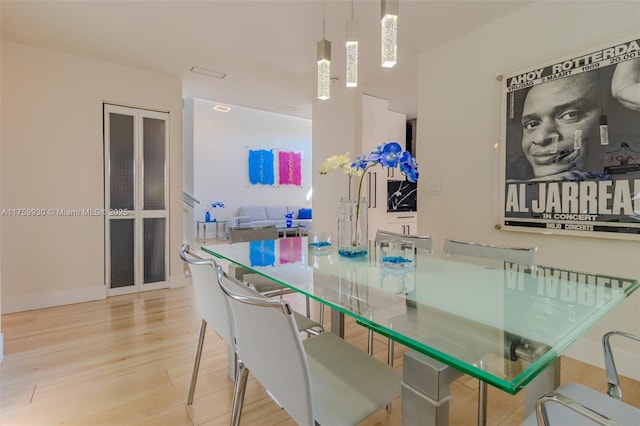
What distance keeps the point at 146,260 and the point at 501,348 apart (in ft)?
12.4

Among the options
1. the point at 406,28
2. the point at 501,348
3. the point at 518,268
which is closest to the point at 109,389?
the point at 501,348

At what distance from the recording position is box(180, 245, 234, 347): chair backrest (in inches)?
49.6

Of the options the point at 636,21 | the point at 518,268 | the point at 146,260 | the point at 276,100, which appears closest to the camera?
the point at 518,268

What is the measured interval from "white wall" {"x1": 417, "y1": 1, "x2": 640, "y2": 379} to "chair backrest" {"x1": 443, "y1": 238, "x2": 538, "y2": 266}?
0.69 m

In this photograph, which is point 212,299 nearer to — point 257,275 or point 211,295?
point 211,295

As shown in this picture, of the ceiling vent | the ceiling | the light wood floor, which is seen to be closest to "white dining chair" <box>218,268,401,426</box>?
the light wood floor

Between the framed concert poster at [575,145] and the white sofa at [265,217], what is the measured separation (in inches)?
209

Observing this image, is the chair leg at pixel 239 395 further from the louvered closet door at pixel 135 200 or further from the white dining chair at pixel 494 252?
the louvered closet door at pixel 135 200

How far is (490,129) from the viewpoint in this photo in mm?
2539

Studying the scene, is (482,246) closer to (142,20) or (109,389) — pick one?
(109,389)

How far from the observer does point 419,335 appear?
780mm

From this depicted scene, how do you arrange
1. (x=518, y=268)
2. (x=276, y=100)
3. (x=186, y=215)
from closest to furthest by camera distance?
(x=518, y=268) → (x=276, y=100) → (x=186, y=215)

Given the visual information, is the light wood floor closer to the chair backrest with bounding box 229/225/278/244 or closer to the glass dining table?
the glass dining table

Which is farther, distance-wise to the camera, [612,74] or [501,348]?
[612,74]
